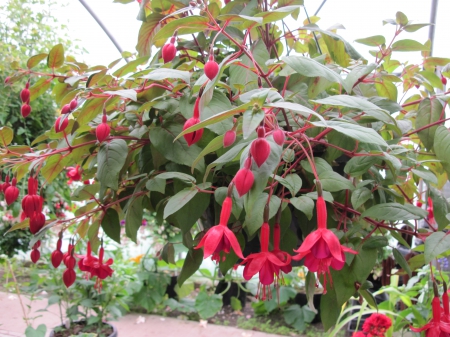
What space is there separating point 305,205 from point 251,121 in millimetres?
124

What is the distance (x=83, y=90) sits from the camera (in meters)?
0.43

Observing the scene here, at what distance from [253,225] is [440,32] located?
1.64 metres

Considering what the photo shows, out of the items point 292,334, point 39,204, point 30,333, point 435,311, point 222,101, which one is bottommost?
point 292,334

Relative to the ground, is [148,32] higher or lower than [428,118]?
higher

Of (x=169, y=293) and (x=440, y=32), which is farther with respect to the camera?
(x=169, y=293)

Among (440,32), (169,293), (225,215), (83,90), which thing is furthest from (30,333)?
(440,32)

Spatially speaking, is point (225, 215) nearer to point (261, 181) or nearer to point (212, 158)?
point (261, 181)

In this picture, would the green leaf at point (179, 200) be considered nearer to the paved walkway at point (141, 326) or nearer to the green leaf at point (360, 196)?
the green leaf at point (360, 196)

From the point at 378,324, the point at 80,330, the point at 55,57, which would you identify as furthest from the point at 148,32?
the point at 80,330

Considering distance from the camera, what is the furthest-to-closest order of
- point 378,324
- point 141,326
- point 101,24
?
point 101,24, point 141,326, point 378,324

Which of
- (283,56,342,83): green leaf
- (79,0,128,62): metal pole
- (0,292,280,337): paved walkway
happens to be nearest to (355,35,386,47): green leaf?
(283,56,342,83): green leaf

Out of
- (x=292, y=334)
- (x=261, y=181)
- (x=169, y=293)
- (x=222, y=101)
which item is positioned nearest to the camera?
(x=261, y=181)

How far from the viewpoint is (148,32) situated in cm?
53

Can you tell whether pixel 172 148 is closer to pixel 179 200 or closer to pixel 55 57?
pixel 179 200
